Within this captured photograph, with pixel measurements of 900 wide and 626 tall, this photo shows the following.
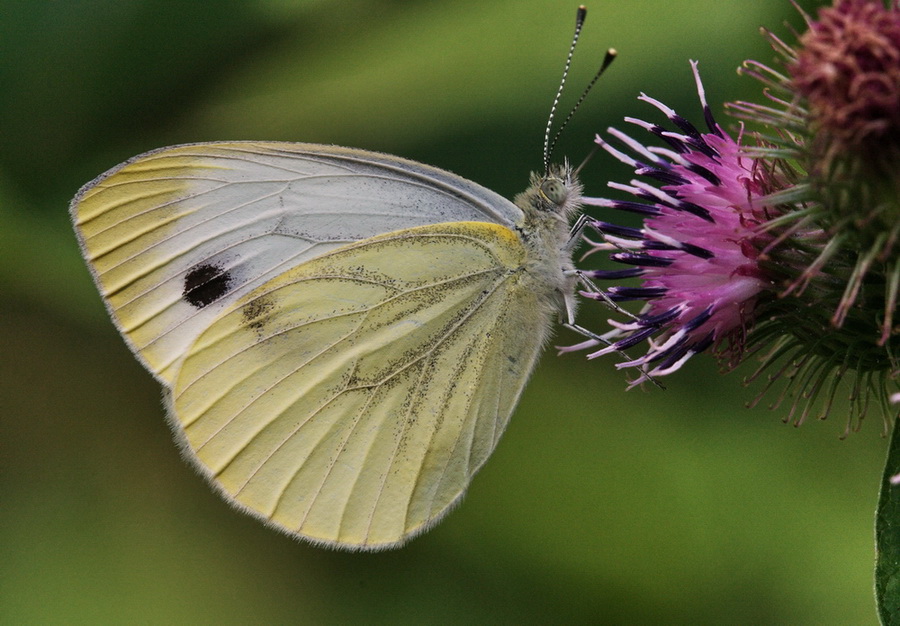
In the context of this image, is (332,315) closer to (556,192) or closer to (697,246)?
(556,192)

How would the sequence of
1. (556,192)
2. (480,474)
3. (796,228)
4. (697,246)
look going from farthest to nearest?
1. (480,474)
2. (556,192)
3. (697,246)
4. (796,228)

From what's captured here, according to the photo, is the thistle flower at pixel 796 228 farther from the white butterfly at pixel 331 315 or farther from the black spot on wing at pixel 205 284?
the black spot on wing at pixel 205 284

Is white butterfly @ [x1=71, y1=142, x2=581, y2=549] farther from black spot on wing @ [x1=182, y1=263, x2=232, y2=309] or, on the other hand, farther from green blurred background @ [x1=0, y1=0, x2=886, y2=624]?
green blurred background @ [x1=0, y1=0, x2=886, y2=624]

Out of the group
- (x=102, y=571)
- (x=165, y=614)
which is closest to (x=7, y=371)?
(x=102, y=571)

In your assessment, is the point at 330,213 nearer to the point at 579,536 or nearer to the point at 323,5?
the point at 579,536

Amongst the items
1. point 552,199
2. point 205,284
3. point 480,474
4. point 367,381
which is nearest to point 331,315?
point 367,381

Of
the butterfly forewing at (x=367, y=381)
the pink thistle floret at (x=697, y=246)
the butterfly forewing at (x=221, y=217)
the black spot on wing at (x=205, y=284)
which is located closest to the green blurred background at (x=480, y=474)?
the butterfly forewing at (x=367, y=381)
